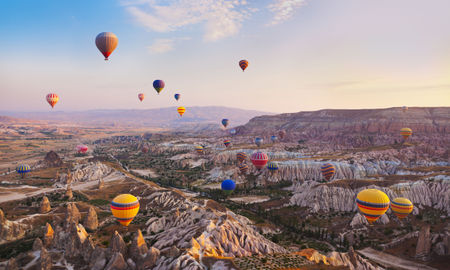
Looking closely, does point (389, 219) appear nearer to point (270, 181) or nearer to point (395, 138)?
point (270, 181)

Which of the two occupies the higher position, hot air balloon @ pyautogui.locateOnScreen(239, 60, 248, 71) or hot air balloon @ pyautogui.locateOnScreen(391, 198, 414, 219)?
hot air balloon @ pyautogui.locateOnScreen(239, 60, 248, 71)

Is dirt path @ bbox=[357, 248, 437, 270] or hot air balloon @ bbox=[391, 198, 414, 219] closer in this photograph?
dirt path @ bbox=[357, 248, 437, 270]

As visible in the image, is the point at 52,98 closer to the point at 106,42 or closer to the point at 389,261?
the point at 106,42

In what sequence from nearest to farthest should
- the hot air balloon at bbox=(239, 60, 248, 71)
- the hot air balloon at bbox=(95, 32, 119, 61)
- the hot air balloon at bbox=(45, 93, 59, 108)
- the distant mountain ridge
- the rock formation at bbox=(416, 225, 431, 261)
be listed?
1. the rock formation at bbox=(416, 225, 431, 261)
2. the hot air balloon at bbox=(95, 32, 119, 61)
3. the hot air balloon at bbox=(239, 60, 248, 71)
4. the hot air balloon at bbox=(45, 93, 59, 108)
5. the distant mountain ridge

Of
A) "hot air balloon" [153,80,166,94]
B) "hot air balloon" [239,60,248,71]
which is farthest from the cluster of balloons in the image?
"hot air balloon" [153,80,166,94]

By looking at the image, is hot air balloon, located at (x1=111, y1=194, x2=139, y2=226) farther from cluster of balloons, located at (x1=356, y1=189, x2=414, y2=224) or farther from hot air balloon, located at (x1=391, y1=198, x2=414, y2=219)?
hot air balloon, located at (x1=391, y1=198, x2=414, y2=219)

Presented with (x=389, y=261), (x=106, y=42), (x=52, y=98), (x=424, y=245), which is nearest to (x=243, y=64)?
(x=106, y=42)

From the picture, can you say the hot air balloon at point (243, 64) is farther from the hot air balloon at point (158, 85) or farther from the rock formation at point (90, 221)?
the rock formation at point (90, 221)
